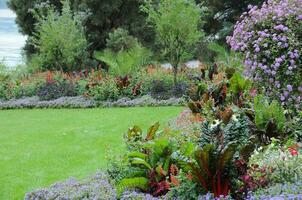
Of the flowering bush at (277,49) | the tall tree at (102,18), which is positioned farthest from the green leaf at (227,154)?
the tall tree at (102,18)

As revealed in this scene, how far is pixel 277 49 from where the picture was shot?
8.79 metres

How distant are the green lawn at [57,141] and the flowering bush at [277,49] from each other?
2755mm

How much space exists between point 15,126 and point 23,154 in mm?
3441

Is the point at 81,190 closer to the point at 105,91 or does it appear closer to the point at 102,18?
the point at 105,91

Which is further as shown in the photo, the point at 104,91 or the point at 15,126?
the point at 104,91

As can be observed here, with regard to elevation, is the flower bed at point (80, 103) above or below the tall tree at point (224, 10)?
below

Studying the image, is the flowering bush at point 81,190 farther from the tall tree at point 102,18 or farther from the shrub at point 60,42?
the tall tree at point 102,18

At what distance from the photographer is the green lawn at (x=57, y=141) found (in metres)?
8.12

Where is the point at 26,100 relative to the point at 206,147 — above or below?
below

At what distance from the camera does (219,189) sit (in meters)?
5.37

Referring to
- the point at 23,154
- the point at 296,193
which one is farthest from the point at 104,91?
the point at 296,193

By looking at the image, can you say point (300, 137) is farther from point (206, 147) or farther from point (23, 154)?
point (23, 154)

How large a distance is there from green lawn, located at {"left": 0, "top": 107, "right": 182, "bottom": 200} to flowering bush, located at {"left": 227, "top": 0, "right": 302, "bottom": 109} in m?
2.76

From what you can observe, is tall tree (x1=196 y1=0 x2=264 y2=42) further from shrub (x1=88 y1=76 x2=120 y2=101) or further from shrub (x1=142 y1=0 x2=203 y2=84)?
shrub (x1=88 y1=76 x2=120 y2=101)
